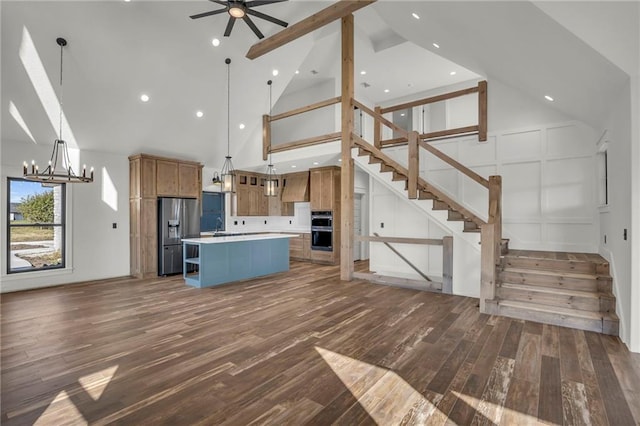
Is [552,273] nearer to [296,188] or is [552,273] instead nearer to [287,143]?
[287,143]

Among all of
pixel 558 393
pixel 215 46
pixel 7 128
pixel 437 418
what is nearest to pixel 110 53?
pixel 215 46

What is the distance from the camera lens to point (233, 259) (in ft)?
20.2

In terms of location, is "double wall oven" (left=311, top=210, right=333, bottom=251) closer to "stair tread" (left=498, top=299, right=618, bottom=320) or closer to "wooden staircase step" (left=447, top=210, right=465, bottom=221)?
"wooden staircase step" (left=447, top=210, right=465, bottom=221)

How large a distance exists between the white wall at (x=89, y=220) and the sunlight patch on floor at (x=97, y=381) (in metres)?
4.57

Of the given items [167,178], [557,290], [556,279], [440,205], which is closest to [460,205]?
[440,205]

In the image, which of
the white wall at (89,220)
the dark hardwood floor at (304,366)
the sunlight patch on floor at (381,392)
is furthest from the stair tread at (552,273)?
the white wall at (89,220)

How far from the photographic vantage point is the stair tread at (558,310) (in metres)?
3.56

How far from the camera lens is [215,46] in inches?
230

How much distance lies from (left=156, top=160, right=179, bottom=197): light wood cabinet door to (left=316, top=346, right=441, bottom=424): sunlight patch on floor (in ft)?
19.2

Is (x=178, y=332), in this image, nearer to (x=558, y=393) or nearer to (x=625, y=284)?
(x=558, y=393)

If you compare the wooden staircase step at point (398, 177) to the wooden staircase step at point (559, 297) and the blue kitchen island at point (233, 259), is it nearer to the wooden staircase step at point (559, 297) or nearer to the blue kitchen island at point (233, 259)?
the wooden staircase step at point (559, 297)

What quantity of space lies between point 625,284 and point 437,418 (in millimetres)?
2735

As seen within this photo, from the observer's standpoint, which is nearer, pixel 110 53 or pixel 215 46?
pixel 110 53

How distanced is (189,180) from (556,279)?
746 cm
